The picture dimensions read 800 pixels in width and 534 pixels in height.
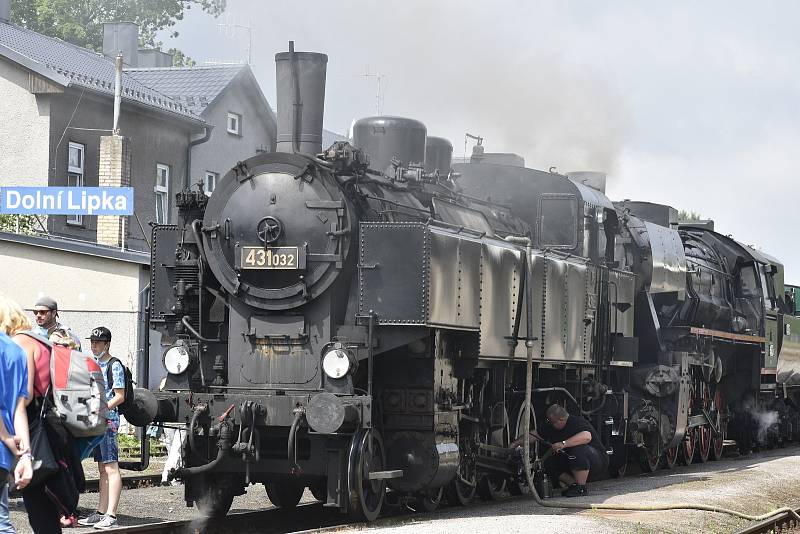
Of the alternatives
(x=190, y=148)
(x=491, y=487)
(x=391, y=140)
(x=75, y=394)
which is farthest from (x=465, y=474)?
(x=190, y=148)

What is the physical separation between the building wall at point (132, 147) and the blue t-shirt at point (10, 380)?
18.9 m

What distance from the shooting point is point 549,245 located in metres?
13.7

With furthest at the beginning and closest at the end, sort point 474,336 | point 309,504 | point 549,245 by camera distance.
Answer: point 549,245 < point 309,504 < point 474,336

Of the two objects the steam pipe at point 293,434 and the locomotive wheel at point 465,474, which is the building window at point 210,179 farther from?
the steam pipe at point 293,434

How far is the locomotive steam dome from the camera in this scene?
12.3 m

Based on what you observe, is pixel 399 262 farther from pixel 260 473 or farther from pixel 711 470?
pixel 711 470

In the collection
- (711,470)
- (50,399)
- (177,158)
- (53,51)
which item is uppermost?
(53,51)

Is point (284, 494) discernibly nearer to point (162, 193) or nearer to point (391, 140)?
point (391, 140)

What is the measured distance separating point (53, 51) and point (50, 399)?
80.2ft

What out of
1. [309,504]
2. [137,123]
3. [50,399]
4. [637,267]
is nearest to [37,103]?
[137,123]

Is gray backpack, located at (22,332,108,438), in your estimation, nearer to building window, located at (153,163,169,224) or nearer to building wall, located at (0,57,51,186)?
building wall, located at (0,57,51,186)

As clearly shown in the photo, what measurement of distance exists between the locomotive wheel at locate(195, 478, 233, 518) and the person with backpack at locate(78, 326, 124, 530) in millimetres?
777

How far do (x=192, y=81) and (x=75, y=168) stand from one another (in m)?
6.71

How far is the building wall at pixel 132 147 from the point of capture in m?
25.8
